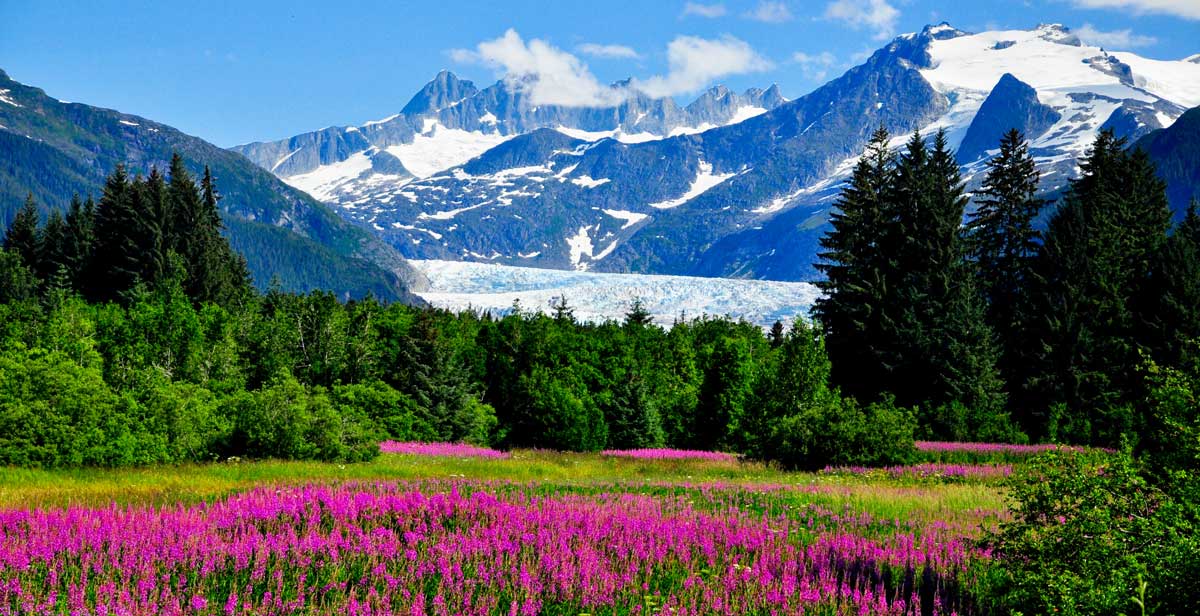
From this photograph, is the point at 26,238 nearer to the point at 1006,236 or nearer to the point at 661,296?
the point at 661,296

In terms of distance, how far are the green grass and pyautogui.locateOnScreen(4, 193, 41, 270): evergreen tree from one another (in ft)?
A: 275

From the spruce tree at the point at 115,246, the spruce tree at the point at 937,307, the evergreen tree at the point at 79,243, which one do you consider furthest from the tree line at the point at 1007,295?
the evergreen tree at the point at 79,243

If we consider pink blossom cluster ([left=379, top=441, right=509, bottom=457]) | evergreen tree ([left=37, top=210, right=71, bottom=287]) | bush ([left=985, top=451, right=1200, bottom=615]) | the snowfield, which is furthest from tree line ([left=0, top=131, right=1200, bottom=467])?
the snowfield

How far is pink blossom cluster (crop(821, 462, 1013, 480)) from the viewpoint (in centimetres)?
2233

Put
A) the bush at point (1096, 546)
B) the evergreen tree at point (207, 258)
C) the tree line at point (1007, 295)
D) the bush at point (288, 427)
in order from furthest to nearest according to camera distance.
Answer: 1. the evergreen tree at point (207, 258)
2. the tree line at point (1007, 295)
3. the bush at point (288, 427)
4. the bush at point (1096, 546)

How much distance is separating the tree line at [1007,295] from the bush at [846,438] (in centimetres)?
1199

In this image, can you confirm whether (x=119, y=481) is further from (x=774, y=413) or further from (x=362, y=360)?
(x=362, y=360)

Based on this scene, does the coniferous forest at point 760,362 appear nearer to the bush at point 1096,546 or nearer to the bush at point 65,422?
the bush at point 65,422

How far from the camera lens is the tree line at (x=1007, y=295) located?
4084 cm

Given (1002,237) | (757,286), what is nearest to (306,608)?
(1002,237)

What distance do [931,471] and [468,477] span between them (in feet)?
42.0

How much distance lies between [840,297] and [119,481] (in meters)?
42.7

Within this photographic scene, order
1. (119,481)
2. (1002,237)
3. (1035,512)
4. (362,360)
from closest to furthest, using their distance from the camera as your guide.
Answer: (1035,512) < (119,481) < (362,360) < (1002,237)

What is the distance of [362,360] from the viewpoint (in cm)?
4600
